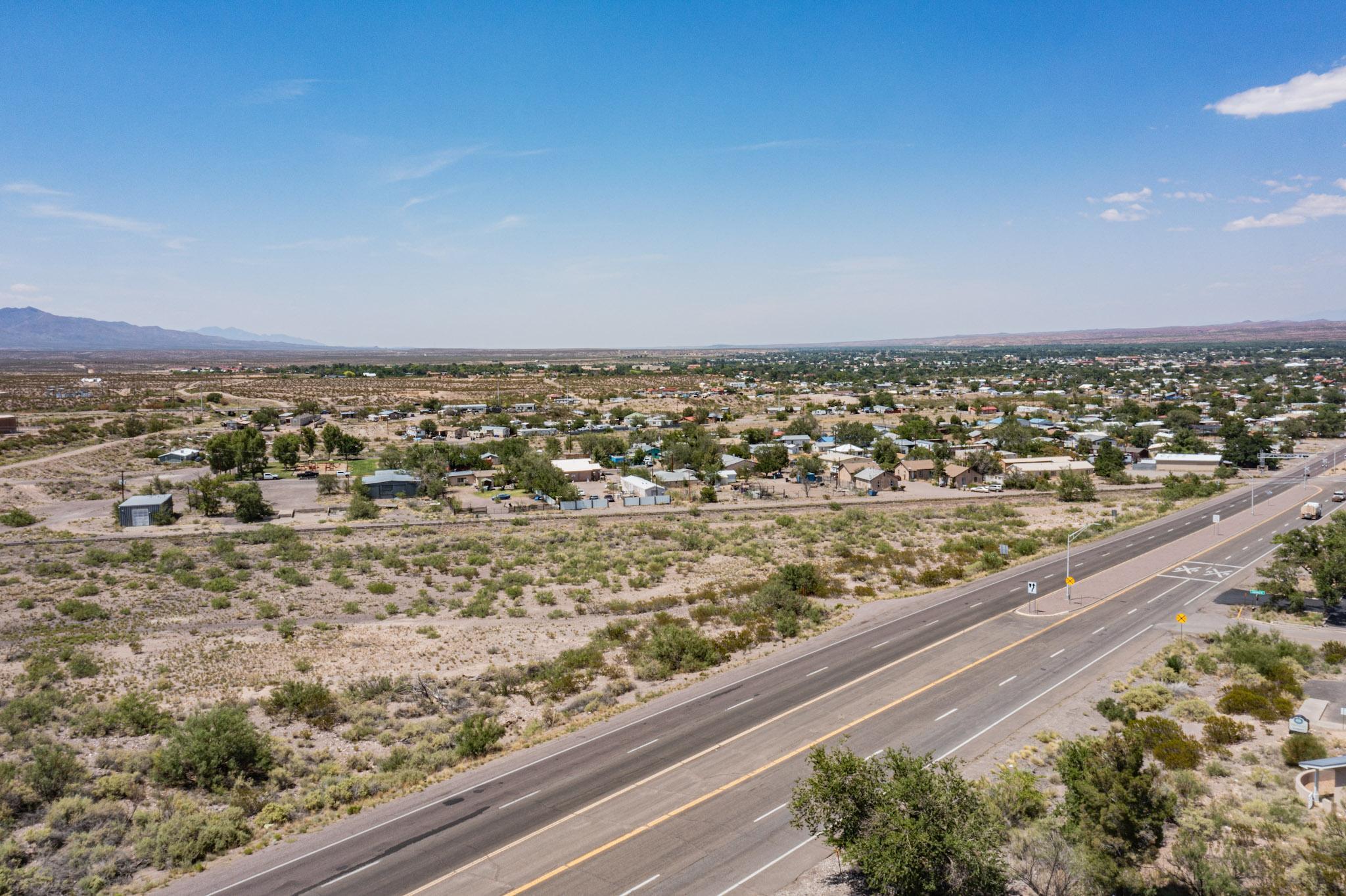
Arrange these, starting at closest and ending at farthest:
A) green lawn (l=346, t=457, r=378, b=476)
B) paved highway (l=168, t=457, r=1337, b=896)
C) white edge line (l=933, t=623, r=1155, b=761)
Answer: paved highway (l=168, t=457, r=1337, b=896), white edge line (l=933, t=623, r=1155, b=761), green lawn (l=346, t=457, r=378, b=476)


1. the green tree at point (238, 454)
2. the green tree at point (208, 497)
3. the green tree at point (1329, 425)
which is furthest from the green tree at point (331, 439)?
the green tree at point (1329, 425)

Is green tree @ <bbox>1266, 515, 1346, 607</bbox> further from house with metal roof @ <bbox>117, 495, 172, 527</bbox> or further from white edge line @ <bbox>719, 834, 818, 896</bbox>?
house with metal roof @ <bbox>117, 495, 172, 527</bbox>

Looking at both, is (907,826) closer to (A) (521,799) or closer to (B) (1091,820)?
(B) (1091,820)

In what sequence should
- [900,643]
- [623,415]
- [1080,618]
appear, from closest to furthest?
[900,643], [1080,618], [623,415]

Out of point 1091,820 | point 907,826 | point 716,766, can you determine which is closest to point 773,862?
point 907,826

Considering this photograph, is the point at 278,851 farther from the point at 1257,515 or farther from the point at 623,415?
the point at 623,415

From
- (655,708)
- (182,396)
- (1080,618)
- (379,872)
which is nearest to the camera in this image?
(379,872)

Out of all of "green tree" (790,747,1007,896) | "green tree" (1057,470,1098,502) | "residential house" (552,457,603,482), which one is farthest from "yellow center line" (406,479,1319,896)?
"residential house" (552,457,603,482)

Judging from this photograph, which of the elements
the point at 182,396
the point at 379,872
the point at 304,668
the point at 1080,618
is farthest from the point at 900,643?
the point at 182,396
